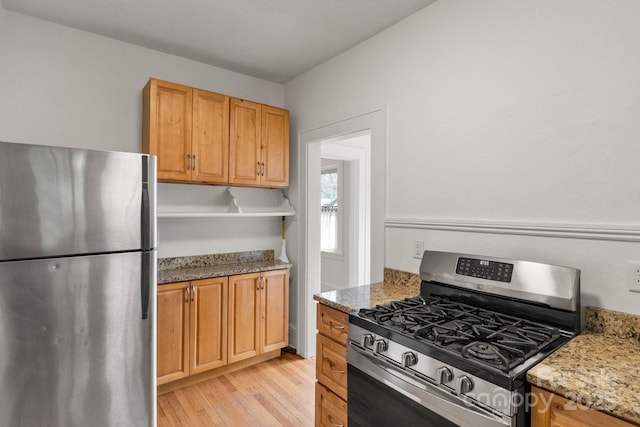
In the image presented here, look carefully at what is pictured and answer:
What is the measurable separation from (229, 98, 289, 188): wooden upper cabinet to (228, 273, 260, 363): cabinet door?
861 millimetres

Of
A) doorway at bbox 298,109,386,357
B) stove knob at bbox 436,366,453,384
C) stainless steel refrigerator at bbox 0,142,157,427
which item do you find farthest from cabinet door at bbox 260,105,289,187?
stove knob at bbox 436,366,453,384

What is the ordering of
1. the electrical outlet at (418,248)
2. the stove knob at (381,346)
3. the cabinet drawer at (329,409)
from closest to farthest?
the stove knob at (381,346), the cabinet drawer at (329,409), the electrical outlet at (418,248)

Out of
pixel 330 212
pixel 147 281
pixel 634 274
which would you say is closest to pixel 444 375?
pixel 634 274

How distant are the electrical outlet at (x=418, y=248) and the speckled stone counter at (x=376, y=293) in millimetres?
129

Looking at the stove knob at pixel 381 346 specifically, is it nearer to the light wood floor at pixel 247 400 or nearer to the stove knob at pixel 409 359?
the stove knob at pixel 409 359

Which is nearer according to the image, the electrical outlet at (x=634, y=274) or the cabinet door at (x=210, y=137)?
the electrical outlet at (x=634, y=274)

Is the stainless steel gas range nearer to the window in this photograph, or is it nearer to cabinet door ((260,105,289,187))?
cabinet door ((260,105,289,187))

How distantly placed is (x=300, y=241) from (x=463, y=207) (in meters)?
1.70

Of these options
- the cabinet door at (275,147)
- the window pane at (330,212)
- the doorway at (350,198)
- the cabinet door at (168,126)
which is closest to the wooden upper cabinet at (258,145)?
the cabinet door at (275,147)

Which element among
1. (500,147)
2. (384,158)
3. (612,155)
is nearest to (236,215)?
(384,158)

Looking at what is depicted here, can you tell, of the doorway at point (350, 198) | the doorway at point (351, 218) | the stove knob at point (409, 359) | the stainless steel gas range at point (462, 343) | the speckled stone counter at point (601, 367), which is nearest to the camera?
the speckled stone counter at point (601, 367)

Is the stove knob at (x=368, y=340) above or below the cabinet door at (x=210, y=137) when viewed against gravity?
below

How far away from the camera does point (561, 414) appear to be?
0.99m

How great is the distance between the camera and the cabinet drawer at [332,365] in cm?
174
